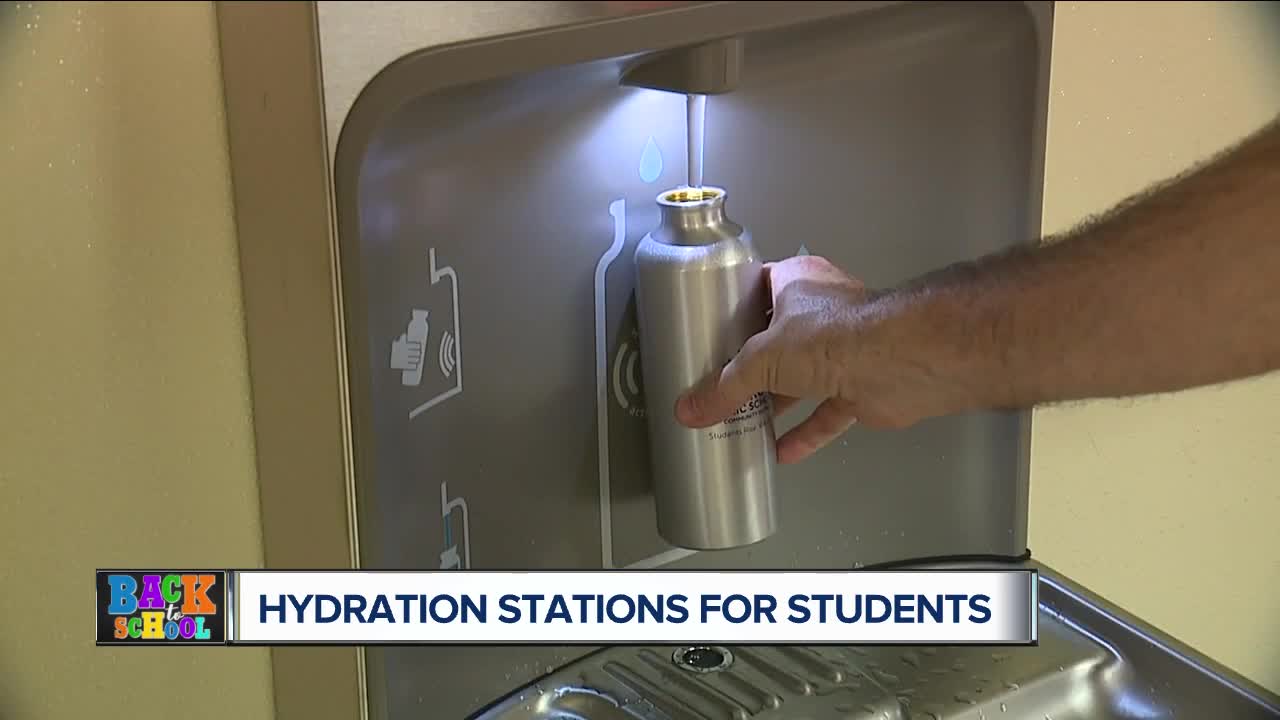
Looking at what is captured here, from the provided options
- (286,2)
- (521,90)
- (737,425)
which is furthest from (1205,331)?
(286,2)

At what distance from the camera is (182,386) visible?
1.99ft

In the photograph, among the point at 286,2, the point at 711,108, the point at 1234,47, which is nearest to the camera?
the point at 286,2

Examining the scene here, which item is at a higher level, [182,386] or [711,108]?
[711,108]

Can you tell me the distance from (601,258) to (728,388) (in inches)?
4.0

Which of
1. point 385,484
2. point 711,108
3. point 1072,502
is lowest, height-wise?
point 1072,502

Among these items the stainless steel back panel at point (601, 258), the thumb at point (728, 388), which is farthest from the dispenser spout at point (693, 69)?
the thumb at point (728, 388)

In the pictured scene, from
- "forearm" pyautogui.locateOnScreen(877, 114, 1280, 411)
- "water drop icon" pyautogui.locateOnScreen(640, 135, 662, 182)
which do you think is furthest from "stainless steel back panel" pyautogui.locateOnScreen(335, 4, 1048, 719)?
"forearm" pyautogui.locateOnScreen(877, 114, 1280, 411)

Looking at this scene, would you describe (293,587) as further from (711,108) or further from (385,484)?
(711,108)

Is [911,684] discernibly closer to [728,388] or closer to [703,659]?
[703,659]

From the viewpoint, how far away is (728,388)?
0.71 metres

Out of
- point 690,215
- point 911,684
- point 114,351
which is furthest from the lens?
point 911,684

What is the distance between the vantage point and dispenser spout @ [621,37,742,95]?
2.19 ft

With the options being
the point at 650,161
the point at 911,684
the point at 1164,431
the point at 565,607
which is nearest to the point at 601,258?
the point at 650,161

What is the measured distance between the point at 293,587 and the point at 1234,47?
2.22ft
